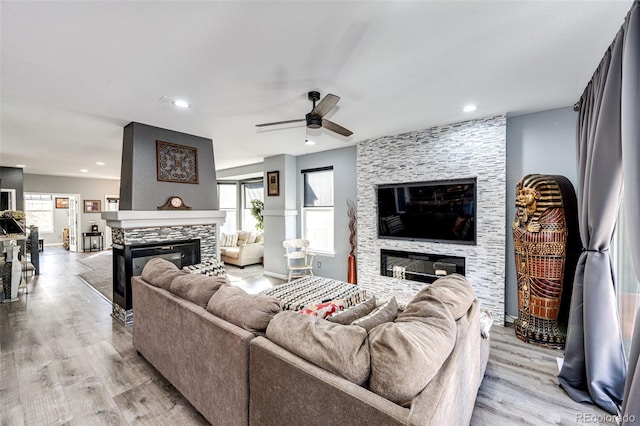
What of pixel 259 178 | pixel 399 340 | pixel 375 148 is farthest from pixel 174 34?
pixel 259 178

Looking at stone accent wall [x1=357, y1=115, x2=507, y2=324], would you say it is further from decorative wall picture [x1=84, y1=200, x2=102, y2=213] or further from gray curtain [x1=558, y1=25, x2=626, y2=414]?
decorative wall picture [x1=84, y1=200, x2=102, y2=213]

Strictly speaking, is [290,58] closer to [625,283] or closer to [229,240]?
[625,283]

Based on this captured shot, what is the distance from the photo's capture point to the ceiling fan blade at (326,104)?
226 centimetres

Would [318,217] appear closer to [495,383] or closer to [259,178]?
[259,178]

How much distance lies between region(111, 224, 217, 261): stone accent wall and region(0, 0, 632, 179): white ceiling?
1.42 m

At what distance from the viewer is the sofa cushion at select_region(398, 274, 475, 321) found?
1574mm

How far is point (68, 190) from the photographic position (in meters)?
8.85

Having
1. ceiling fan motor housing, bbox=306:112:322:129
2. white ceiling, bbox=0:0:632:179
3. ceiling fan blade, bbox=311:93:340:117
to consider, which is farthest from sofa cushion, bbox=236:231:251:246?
ceiling fan blade, bbox=311:93:340:117

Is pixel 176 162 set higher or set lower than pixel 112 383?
higher

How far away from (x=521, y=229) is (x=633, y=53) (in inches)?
71.3

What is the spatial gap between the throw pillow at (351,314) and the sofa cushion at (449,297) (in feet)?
0.80

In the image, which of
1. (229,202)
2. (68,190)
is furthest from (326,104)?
(68,190)

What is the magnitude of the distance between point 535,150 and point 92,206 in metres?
11.8

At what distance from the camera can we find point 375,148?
4.52 metres
